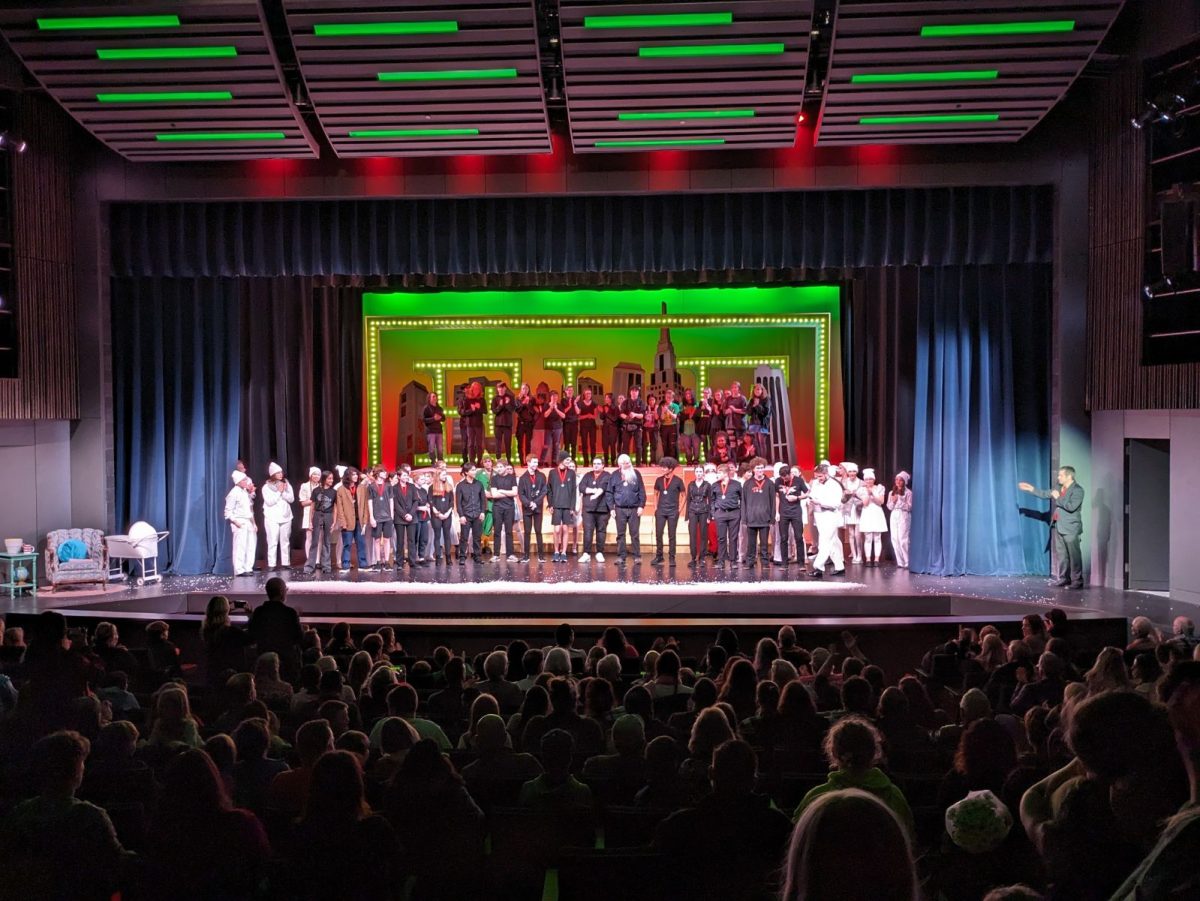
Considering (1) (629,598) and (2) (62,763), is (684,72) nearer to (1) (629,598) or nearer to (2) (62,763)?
(1) (629,598)

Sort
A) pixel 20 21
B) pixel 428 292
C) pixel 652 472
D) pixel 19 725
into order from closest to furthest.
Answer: pixel 19 725
pixel 20 21
pixel 652 472
pixel 428 292

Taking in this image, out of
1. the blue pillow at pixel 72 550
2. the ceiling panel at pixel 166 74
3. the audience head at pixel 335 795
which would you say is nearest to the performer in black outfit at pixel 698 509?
the ceiling panel at pixel 166 74

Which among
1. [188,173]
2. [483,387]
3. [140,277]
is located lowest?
[483,387]

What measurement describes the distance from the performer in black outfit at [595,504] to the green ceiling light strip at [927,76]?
5489 mm

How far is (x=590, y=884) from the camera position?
10.1 feet

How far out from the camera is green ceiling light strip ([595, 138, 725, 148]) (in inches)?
516

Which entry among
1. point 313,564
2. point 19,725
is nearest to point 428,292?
point 313,564

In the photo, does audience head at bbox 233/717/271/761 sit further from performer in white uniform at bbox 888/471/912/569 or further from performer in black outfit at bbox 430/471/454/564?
performer in white uniform at bbox 888/471/912/569

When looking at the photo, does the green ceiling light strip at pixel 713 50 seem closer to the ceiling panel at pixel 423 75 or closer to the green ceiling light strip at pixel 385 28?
the ceiling panel at pixel 423 75

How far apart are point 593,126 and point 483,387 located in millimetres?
6279

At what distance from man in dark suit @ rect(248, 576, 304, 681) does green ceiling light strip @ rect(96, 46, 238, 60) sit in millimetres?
7200

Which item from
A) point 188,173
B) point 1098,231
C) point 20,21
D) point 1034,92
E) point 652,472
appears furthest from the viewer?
point 652,472

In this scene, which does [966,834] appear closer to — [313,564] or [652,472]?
[313,564]

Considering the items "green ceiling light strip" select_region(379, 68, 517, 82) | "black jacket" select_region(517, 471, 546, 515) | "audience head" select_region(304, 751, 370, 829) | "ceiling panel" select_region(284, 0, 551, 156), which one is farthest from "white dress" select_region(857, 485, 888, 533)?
"audience head" select_region(304, 751, 370, 829)
